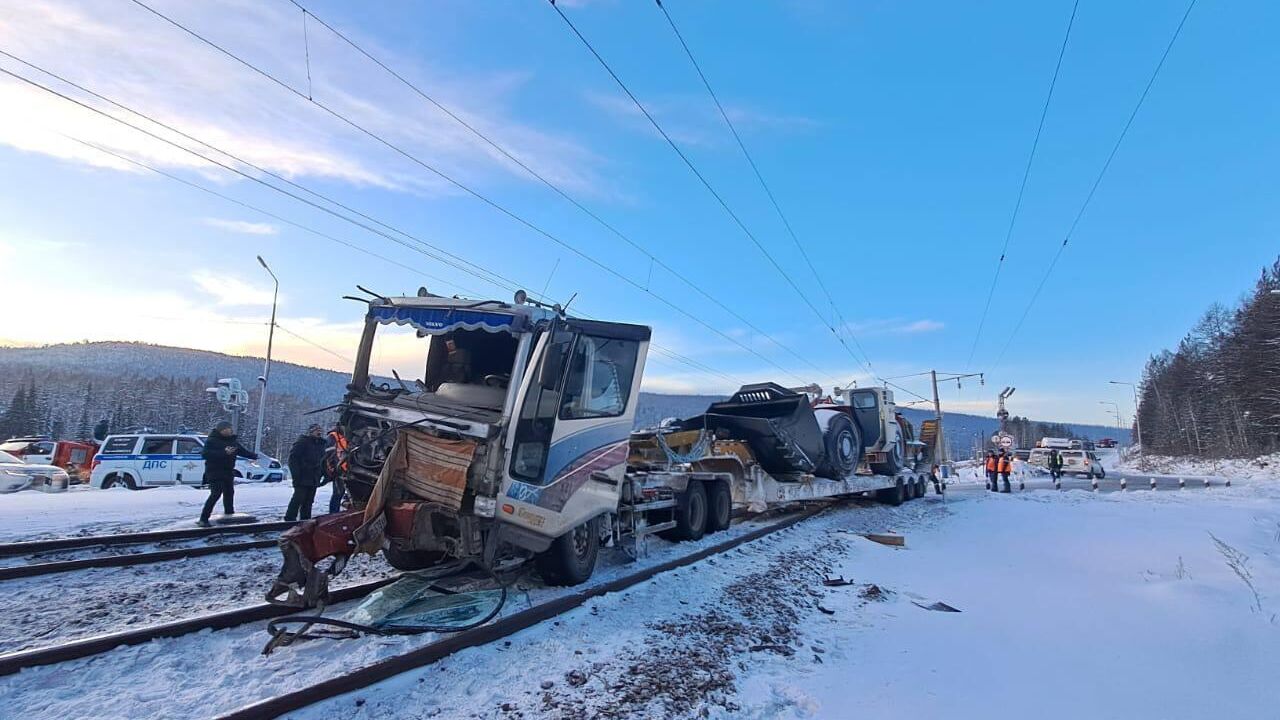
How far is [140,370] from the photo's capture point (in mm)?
119938

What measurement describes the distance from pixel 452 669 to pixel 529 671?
0.51m

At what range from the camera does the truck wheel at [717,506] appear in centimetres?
1037

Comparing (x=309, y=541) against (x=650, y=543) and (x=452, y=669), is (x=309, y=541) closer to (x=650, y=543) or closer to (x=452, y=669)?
(x=452, y=669)

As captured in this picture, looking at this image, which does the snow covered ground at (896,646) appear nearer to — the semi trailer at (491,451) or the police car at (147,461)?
the semi trailer at (491,451)

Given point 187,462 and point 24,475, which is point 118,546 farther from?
point 187,462

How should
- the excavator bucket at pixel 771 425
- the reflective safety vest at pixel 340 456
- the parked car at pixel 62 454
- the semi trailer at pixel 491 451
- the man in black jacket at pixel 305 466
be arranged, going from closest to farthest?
1. the semi trailer at pixel 491 451
2. the reflective safety vest at pixel 340 456
3. the man in black jacket at pixel 305 466
4. the excavator bucket at pixel 771 425
5. the parked car at pixel 62 454

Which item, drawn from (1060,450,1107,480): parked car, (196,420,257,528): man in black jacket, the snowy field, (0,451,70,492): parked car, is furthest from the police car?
(1060,450,1107,480): parked car

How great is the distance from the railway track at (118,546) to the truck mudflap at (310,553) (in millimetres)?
3623

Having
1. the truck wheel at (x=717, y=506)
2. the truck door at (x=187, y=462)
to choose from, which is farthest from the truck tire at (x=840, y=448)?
the truck door at (x=187, y=462)

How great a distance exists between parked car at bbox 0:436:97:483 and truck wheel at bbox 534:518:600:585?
74.5 feet

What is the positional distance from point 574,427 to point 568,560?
1365mm

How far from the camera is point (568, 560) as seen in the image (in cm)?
632

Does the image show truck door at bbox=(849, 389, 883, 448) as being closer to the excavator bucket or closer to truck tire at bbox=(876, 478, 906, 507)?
truck tire at bbox=(876, 478, 906, 507)

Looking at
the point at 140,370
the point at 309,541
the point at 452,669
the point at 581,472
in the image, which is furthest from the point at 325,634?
the point at 140,370
